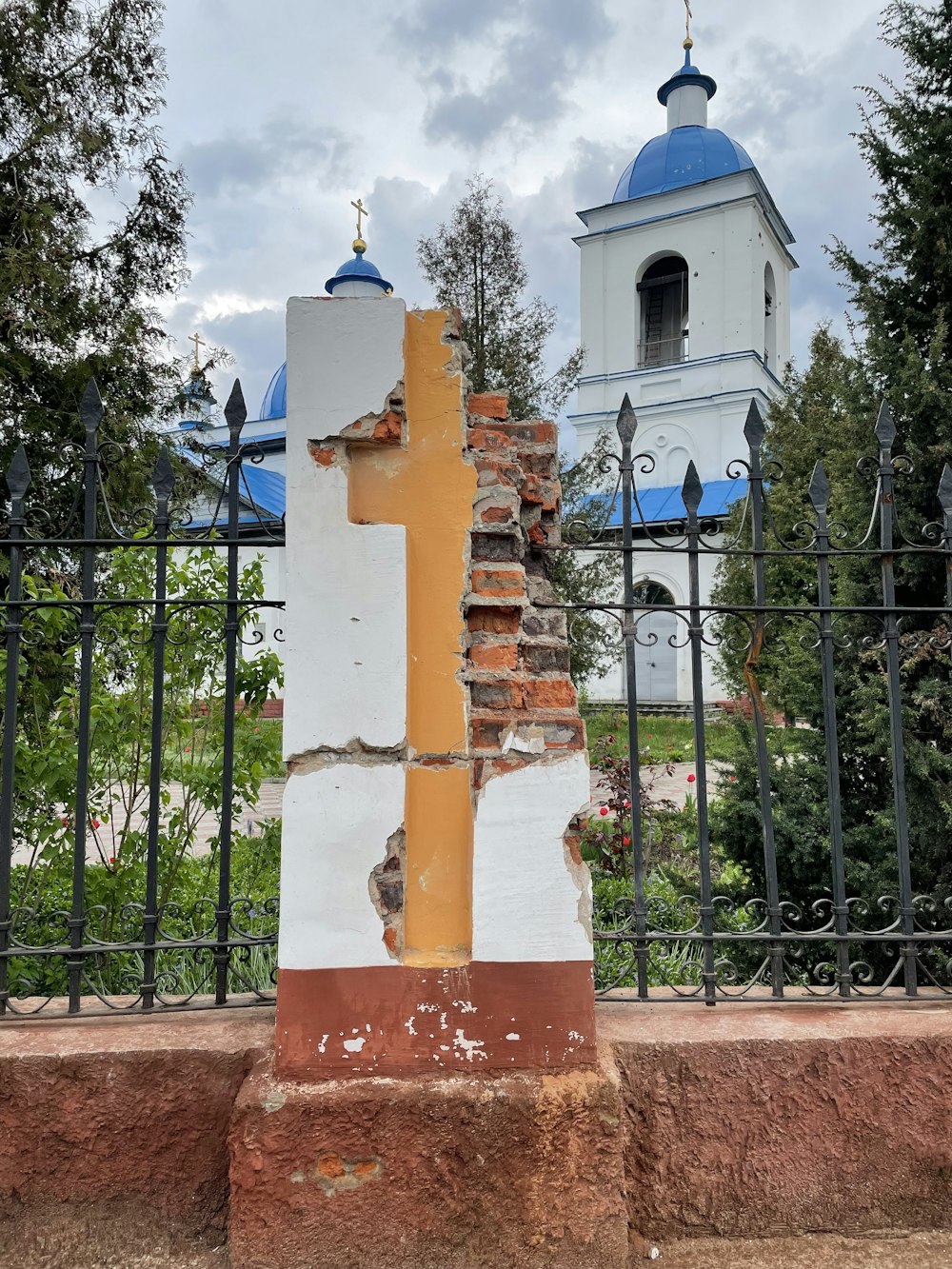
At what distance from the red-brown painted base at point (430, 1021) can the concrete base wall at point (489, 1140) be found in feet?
0.12

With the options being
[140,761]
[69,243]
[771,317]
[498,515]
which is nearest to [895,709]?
[498,515]

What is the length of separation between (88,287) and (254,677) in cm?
598

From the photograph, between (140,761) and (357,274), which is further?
(357,274)

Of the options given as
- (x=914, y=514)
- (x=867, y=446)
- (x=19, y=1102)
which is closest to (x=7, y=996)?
(x=19, y=1102)

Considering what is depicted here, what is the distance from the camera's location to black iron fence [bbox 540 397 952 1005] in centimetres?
233

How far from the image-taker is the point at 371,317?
2.06 m

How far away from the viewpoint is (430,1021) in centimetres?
193

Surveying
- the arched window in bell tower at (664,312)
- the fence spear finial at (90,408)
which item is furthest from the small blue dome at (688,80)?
the fence spear finial at (90,408)

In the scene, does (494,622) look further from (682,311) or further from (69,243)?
(682,311)

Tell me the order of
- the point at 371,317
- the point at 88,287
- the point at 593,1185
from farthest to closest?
the point at 88,287, the point at 371,317, the point at 593,1185

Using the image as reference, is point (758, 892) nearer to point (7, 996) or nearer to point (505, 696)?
point (505, 696)

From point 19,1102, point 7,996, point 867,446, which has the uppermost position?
point 867,446

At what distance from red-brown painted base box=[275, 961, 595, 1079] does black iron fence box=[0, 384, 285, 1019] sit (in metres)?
0.34

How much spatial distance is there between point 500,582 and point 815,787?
267 cm
